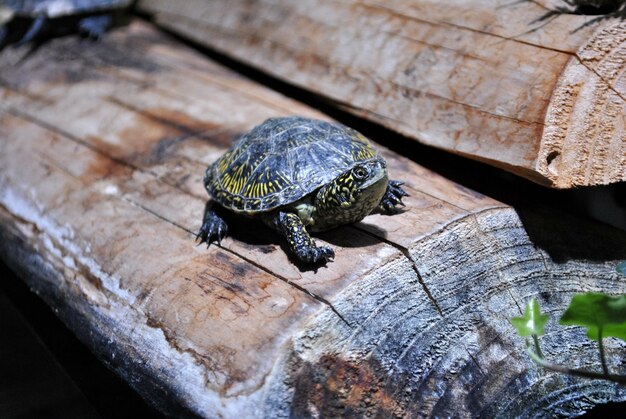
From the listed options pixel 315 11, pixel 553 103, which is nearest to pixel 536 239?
pixel 553 103

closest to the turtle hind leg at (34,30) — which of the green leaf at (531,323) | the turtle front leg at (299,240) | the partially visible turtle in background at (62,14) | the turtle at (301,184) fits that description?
the partially visible turtle in background at (62,14)

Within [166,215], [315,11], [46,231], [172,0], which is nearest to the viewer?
[166,215]

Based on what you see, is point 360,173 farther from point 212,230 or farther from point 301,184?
point 212,230

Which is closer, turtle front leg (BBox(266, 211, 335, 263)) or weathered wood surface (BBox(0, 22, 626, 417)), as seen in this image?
weathered wood surface (BBox(0, 22, 626, 417))

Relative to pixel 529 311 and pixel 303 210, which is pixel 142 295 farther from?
pixel 529 311

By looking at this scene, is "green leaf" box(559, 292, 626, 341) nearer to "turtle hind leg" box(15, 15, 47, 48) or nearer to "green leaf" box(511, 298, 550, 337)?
"green leaf" box(511, 298, 550, 337)

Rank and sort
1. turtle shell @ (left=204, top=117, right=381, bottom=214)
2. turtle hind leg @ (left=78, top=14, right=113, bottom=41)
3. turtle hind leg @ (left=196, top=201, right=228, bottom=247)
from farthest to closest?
turtle hind leg @ (left=78, top=14, right=113, bottom=41) < turtle hind leg @ (left=196, top=201, right=228, bottom=247) < turtle shell @ (left=204, top=117, right=381, bottom=214)

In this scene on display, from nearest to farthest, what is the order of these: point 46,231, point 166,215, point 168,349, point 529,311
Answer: point 529,311 → point 168,349 → point 166,215 → point 46,231

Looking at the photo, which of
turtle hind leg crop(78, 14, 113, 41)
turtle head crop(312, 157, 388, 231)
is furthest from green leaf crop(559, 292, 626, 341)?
turtle hind leg crop(78, 14, 113, 41)
